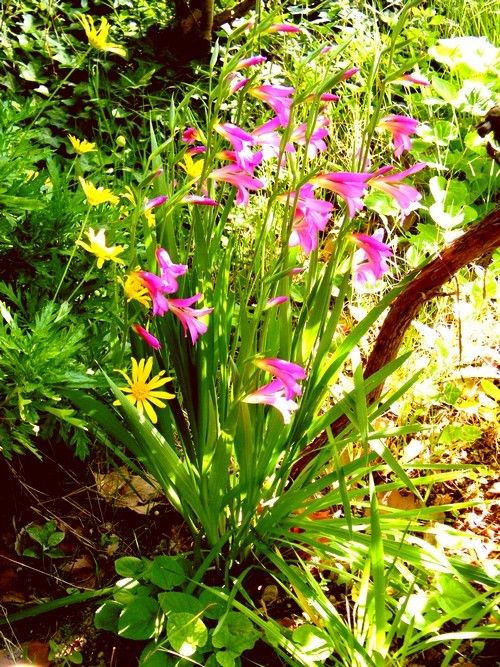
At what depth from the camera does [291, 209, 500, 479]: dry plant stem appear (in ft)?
4.92

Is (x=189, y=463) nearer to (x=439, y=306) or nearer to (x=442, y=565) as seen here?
(x=442, y=565)

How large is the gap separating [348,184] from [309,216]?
0.12 metres

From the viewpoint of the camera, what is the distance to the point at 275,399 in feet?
4.11

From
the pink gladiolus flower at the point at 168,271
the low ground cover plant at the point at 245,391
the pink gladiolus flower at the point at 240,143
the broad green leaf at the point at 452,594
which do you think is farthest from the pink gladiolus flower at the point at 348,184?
the broad green leaf at the point at 452,594

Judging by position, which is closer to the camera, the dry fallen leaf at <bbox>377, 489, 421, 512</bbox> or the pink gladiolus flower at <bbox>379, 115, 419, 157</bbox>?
the pink gladiolus flower at <bbox>379, 115, 419, 157</bbox>

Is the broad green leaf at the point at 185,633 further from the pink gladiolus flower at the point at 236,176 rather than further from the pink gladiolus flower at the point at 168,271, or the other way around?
the pink gladiolus flower at the point at 236,176

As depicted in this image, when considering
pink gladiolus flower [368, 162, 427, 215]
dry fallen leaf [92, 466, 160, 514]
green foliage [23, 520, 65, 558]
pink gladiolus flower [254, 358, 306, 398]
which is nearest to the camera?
pink gladiolus flower [254, 358, 306, 398]

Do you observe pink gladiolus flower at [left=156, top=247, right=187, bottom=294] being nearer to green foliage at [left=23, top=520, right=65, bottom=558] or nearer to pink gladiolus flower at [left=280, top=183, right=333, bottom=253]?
pink gladiolus flower at [left=280, top=183, right=333, bottom=253]

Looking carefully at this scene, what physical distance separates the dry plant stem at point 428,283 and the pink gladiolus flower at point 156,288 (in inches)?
19.7

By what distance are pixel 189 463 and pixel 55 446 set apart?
1.42 ft

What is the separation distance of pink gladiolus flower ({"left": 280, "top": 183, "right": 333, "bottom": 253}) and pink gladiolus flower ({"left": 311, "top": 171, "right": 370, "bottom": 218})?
1.6 inches

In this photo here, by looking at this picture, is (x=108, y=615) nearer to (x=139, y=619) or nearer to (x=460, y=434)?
(x=139, y=619)

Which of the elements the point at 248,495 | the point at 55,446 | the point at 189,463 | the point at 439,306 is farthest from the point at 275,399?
the point at 439,306

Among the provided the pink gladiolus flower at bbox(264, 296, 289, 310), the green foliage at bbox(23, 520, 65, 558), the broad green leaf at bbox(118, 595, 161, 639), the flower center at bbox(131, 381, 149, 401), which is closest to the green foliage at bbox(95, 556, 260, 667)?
the broad green leaf at bbox(118, 595, 161, 639)
